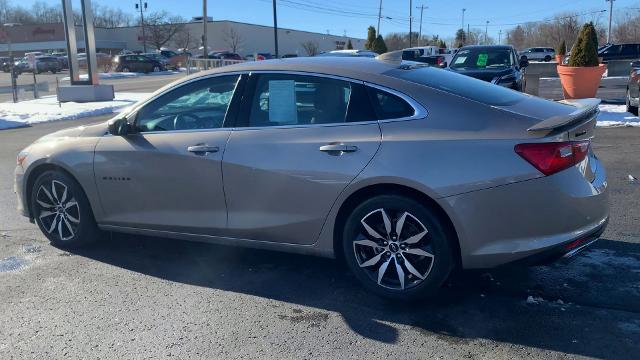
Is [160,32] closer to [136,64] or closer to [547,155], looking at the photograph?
[136,64]

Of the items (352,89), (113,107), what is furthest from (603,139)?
(113,107)

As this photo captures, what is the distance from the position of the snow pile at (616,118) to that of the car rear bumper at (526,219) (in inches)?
354

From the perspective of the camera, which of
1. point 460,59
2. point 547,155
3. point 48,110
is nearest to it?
point 547,155

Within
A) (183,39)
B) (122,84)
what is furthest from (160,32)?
(122,84)

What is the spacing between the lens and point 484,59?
13.8 metres

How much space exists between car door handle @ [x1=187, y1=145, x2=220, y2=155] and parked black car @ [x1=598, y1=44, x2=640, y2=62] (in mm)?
33638

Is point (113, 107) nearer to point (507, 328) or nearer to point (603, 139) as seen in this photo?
point (603, 139)

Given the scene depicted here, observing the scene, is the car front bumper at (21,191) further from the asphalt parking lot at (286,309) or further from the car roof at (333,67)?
the car roof at (333,67)

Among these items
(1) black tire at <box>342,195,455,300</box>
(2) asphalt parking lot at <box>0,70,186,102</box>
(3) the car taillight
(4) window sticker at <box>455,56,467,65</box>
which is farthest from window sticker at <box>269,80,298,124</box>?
(2) asphalt parking lot at <box>0,70,186,102</box>

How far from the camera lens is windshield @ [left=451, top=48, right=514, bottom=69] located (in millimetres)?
13477

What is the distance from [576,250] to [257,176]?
215 centimetres

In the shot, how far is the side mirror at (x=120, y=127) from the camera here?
4.54 metres

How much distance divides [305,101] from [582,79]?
12527 millimetres

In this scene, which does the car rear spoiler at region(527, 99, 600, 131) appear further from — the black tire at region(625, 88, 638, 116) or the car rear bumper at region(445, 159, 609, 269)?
the black tire at region(625, 88, 638, 116)
